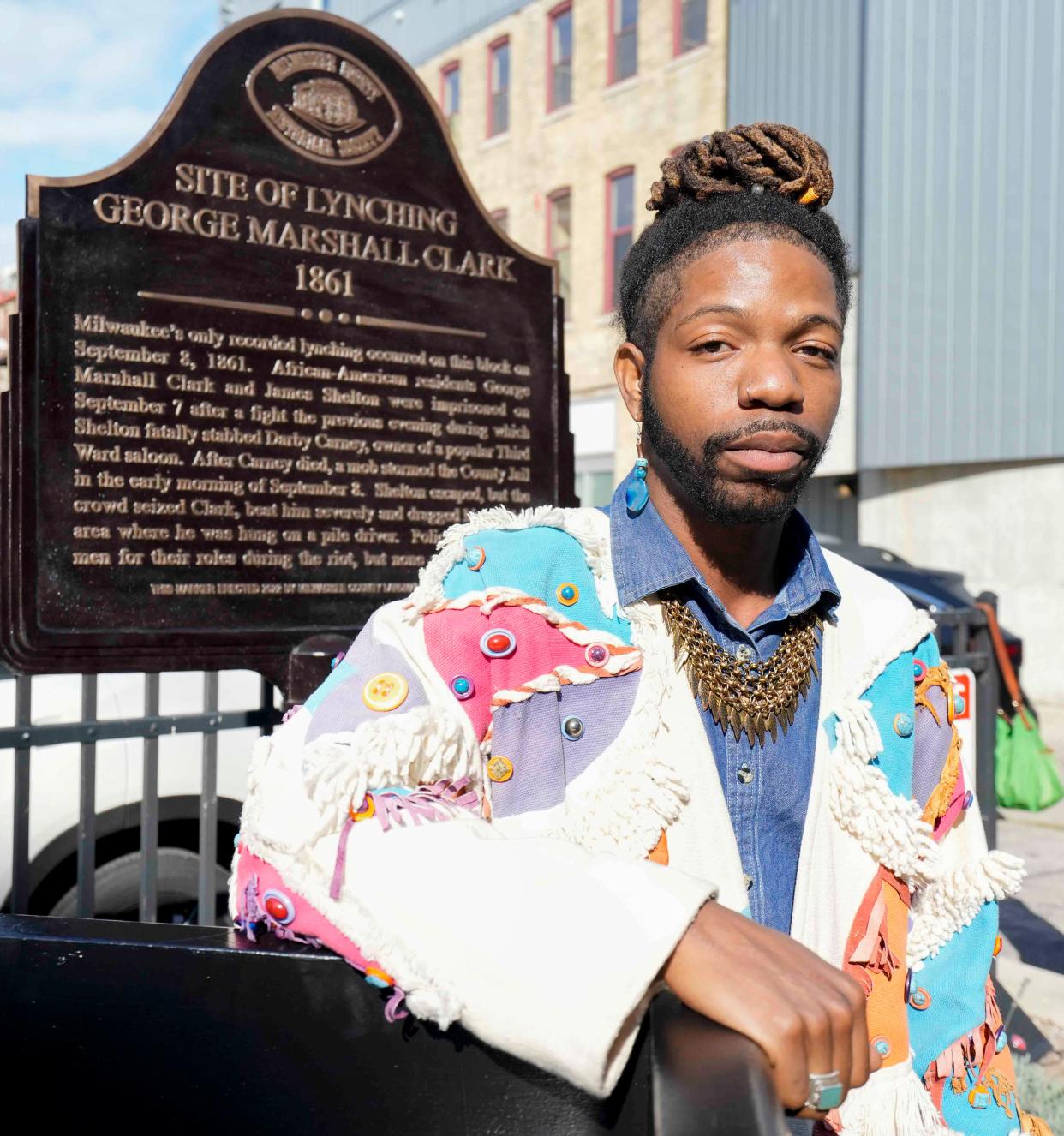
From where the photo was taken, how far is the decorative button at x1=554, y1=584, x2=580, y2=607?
1.82 m

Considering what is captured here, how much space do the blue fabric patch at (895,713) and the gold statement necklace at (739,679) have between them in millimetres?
117

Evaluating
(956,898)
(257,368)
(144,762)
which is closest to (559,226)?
(257,368)

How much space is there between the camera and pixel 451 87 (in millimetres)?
23406

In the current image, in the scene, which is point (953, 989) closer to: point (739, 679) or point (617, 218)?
point (739, 679)

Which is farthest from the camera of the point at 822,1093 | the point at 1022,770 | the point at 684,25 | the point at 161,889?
the point at 684,25

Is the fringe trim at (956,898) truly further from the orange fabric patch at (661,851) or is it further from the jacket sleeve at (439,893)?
the jacket sleeve at (439,893)

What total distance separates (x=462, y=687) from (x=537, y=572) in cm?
25

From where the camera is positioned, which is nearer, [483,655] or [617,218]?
[483,655]

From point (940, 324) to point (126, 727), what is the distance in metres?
13.4

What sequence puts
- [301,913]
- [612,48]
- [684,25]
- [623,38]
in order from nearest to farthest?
[301,913]
[684,25]
[623,38]
[612,48]

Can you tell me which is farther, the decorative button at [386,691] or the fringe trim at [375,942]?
the decorative button at [386,691]

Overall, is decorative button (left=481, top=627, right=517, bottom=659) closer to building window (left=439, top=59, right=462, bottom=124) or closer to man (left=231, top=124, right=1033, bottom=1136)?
man (left=231, top=124, right=1033, bottom=1136)

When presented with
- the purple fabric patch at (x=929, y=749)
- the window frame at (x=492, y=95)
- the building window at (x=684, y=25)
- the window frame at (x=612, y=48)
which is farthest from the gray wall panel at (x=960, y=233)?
the purple fabric patch at (x=929, y=749)

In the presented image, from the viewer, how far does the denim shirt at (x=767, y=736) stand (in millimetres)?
1783
